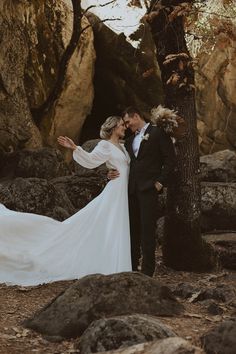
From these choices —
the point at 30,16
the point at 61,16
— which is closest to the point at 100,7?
the point at 61,16

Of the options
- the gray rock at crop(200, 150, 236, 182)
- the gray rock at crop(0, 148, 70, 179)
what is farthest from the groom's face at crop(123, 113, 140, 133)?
the gray rock at crop(200, 150, 236, 182)

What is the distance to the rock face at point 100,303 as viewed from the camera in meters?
5.14

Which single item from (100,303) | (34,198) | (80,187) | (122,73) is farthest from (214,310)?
(122,73)

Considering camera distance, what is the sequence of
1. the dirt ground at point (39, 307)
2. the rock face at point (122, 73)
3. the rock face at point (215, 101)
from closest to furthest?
the dirt ground at point (39, 307) → the rock face at point (122, 73) → the rock face at point (215, 101)

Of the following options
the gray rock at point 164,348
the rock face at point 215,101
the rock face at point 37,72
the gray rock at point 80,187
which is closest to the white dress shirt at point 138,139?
the gray rock at point 164,348

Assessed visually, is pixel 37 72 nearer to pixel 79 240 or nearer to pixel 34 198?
pixel 34 198

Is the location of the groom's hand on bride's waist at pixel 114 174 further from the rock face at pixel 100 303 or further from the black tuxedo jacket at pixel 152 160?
the rock face at pixel 100 303

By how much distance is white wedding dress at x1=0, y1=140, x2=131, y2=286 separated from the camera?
24.3ft

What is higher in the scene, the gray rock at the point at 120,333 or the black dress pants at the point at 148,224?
the black dress pants at the point at 148,224

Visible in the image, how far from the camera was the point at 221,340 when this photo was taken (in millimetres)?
4426

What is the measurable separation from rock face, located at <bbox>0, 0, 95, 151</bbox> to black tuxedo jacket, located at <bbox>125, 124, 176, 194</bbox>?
8483 millimetres

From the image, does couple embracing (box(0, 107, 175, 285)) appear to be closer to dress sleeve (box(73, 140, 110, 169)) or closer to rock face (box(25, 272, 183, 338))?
dress sleeve (box(73, 140, 110, 169))

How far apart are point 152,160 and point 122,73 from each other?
12.7 meters

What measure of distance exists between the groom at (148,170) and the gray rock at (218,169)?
8651 mm
